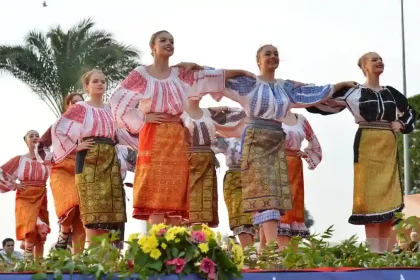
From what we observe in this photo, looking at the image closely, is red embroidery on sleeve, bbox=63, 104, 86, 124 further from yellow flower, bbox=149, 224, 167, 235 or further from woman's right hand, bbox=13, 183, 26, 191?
yellow flower, bbox=149, 224, 167, 235

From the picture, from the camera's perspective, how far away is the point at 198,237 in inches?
255

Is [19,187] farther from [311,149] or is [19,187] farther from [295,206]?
[295,206]

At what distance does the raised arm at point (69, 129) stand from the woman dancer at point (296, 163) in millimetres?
1632

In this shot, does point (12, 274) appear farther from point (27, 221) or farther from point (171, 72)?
point (27, 221)

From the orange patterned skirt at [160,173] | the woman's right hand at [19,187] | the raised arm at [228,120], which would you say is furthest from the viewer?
the woman's right hand at [19,187]

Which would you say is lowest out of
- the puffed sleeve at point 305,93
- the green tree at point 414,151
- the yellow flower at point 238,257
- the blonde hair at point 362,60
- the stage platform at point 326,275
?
the stage platform at point 326,275

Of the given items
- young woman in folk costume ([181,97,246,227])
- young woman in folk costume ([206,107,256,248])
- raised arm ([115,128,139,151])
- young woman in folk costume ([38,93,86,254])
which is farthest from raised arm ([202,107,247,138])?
young woman in folk costume ([38,93,86,254])

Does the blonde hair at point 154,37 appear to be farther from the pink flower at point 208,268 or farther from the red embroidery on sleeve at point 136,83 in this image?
the pink flower at point 208,268

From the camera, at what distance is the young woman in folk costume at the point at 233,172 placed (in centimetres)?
1080

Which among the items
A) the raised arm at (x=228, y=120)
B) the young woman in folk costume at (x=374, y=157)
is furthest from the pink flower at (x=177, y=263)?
the raised arm at (x=228, y=120)

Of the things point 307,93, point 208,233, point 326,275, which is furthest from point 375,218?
point 208,233

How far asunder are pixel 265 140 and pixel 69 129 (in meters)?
1.61

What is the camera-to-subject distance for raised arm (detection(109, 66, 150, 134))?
28.7 feet

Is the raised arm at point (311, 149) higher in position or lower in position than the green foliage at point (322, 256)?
higher
